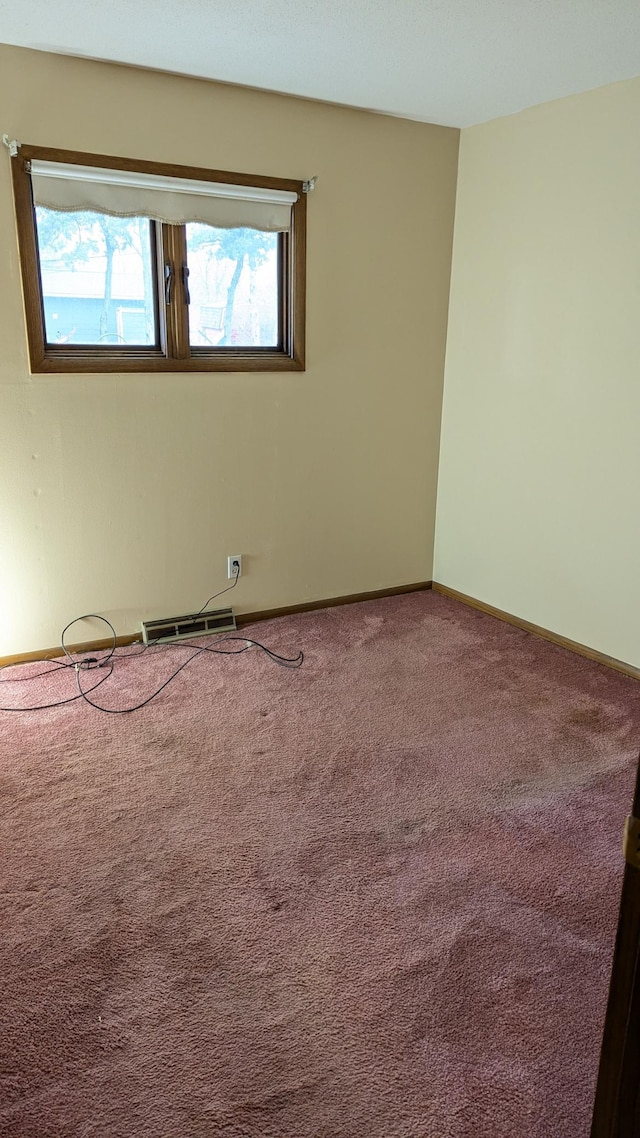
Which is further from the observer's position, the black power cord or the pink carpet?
the black power cord

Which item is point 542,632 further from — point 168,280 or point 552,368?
point 168,280

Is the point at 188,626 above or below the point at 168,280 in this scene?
below

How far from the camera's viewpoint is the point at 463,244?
4.07 m

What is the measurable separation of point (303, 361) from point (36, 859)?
255cm

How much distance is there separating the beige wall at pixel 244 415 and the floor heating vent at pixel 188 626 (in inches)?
2.8

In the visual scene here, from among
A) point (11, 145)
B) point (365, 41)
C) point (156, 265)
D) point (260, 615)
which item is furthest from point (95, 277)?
point (260, 615)

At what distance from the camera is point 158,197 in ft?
10.7

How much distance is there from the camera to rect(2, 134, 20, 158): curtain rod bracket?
2949 millimetres

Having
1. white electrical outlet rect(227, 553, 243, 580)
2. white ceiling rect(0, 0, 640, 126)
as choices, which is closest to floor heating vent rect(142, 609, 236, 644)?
white electrical outlet rect(227, 553, 243, 580)

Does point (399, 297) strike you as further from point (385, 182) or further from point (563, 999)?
point (563, 999)

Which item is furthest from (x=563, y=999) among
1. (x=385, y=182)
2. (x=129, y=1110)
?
(x=385, y=182)

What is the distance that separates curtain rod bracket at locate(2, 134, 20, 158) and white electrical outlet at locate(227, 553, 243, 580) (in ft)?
6.31

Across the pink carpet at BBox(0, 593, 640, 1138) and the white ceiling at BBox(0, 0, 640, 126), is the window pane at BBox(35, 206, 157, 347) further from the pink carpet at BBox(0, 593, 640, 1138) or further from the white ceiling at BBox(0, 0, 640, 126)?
the pink carpet at BBox(0, 593, 640, 1138)

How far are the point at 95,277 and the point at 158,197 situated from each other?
43cm
